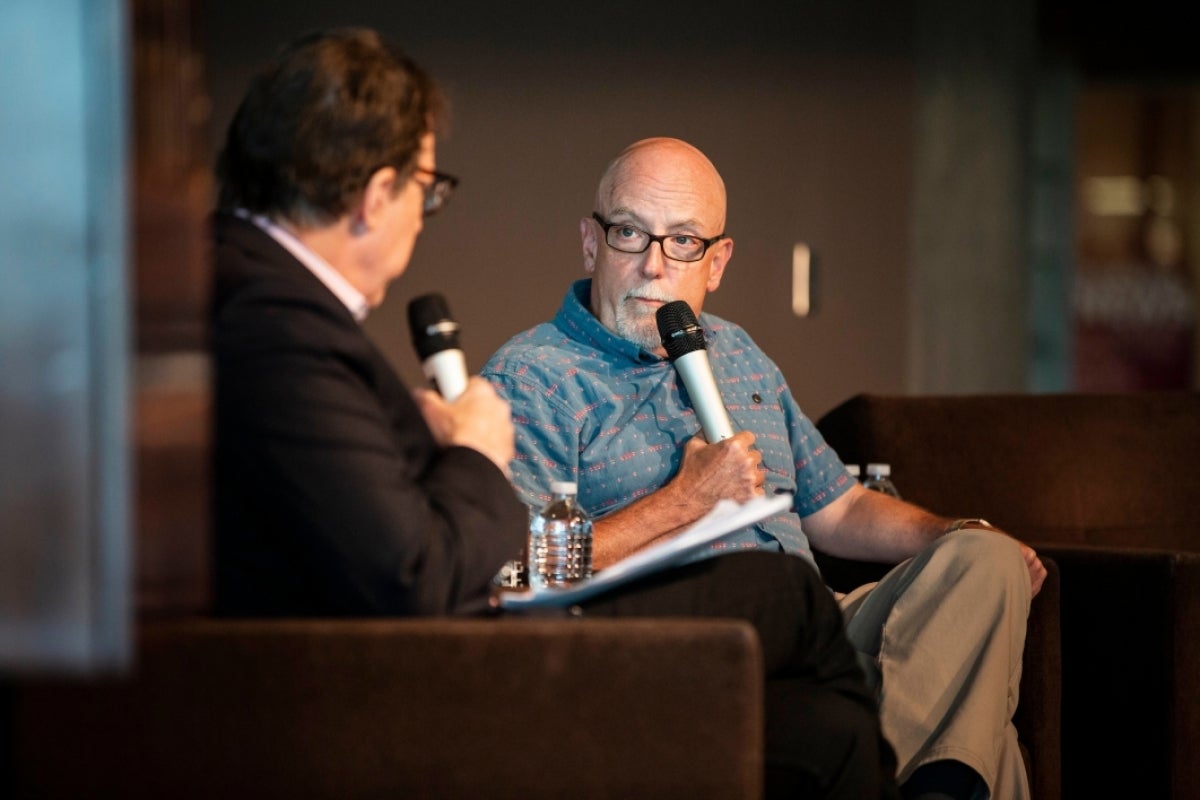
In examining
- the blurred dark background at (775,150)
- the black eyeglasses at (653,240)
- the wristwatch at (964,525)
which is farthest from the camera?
the blurred dark background at (775,150)

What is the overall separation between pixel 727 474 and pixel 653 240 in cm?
54

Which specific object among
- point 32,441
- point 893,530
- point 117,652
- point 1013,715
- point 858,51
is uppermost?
point 858,51

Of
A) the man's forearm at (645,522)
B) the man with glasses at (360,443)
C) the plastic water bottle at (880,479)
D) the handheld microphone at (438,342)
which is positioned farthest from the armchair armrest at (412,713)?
the plastic water bottle at (880,479)

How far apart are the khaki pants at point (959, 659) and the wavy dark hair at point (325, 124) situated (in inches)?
43.2

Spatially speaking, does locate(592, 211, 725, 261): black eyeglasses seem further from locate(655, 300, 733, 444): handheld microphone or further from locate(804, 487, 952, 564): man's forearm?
locate(804, 487, 952, 564): man's forearm

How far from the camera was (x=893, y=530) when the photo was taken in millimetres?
2627

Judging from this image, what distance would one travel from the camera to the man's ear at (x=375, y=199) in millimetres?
1576

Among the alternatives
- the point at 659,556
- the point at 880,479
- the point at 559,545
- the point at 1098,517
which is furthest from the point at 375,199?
the point at 1098,517

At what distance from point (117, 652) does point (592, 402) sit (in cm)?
155

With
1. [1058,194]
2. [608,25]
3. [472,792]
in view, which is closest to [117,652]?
Result: [472,792]

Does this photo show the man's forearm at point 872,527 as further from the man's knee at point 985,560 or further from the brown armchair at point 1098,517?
the man's knee at point 985,560

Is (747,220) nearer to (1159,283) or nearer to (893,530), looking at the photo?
(893,530)

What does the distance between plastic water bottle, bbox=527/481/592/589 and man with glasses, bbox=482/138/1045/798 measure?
3cm

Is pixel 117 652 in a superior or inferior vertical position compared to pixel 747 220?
inferior
